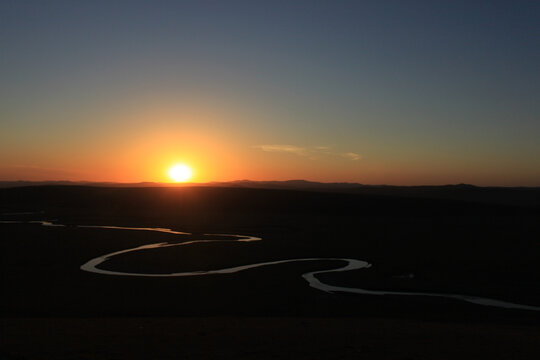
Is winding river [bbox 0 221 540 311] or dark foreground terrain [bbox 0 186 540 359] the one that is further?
winding river [bbox 0 221 540 311]

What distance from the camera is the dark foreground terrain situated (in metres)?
13.2

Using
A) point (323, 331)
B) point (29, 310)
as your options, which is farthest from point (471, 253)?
point (29, 310)

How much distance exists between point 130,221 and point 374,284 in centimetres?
3867

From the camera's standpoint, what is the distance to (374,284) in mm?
25453

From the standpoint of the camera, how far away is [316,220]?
6075 centimetres

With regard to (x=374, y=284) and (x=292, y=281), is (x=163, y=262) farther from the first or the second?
(x=374, y=284)

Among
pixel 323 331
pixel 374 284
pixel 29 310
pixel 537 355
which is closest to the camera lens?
pixel 537 355

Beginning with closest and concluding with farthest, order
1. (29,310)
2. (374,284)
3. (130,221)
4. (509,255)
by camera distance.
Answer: (29,310), (374,284), (509,255), (130,221)

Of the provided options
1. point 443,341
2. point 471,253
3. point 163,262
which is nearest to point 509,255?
point 471,253

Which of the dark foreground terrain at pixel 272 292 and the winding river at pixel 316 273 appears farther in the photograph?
the winding river at pixel 316 273

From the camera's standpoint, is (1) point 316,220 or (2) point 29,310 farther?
(1) point 316,220

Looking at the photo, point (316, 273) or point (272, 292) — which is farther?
point (316, 273)

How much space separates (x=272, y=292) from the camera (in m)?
23.4

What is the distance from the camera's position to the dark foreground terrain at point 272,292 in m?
13.2
